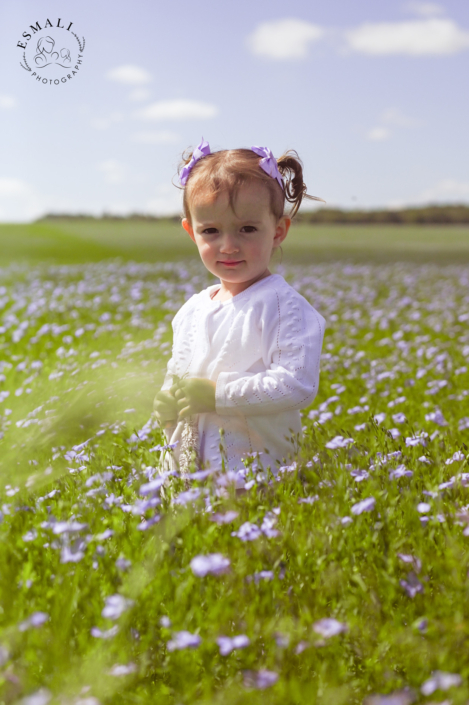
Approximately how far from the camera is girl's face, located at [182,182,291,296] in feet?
9.83

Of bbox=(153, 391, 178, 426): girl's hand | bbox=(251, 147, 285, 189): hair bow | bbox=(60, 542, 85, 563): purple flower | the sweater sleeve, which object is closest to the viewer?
bbox=(60, 542, 85, 563): purple flower

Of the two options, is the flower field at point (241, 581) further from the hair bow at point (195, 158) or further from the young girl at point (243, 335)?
the hair bow at point (195, 158)

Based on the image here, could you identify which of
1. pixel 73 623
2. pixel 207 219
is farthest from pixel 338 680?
pixel 207 219

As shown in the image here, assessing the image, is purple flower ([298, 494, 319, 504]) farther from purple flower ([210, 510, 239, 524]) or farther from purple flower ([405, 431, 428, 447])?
purple flower ([405, 431, 428, 447])

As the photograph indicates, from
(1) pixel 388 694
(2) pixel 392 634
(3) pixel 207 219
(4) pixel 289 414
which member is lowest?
(1) pixel 388 694

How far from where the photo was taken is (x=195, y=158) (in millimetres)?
3318

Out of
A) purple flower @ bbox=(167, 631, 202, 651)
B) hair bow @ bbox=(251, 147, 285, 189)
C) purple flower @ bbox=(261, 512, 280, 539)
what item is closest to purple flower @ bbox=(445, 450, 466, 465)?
purple flower @ bbox=(261, 512, 280, 539)

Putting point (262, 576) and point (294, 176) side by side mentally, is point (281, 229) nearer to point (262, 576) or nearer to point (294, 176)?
point (294, 176)

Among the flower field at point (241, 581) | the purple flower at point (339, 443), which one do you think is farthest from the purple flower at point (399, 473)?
the purple flower at point (339, 443)

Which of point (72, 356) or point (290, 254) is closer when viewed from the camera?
point (72, 356)

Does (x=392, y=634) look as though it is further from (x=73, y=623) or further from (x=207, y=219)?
(x=207, y=219)

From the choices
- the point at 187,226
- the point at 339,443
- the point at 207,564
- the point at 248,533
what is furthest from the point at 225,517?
the point at 187,226

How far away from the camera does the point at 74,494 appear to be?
3.13 metres

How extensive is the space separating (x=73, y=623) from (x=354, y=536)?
1065 mm
